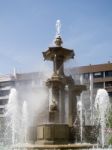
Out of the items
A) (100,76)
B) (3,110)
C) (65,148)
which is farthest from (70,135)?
(3,110)

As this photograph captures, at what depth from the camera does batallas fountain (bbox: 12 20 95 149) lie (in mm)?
24566

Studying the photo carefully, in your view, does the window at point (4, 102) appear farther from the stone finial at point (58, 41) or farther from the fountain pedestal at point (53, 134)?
the fountain pedestal at point (53, 134)

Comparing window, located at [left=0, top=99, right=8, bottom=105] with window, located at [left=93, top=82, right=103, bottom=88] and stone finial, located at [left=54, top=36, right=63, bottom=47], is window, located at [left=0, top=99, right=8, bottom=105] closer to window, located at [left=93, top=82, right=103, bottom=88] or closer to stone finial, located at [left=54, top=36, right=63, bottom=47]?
window, located at [left=93, top=82, right=103, bottom=88]

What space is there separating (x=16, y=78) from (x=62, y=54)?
75.0 m

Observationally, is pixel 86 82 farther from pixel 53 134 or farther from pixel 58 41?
pixel 53 134

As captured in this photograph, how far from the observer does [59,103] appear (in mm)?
27172

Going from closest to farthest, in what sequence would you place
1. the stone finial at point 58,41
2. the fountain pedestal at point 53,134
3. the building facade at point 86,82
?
the fountain pedestal at point 53,134, the stone finial at point 58,41, the building facade at point 86,82

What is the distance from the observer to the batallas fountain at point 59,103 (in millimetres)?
24566

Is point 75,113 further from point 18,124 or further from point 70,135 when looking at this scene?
point 18,124

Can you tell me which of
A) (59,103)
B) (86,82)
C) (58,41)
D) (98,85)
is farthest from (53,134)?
(98,85)

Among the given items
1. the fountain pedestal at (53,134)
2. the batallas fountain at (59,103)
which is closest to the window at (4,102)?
the batallas fountain at (59,103)

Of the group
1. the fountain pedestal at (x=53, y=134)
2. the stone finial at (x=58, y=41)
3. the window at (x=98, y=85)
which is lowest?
the fountain pedestal at (x=53, y=134)

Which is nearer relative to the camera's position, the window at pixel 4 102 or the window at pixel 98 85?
the window at pixel 98 85

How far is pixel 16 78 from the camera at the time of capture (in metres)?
103
